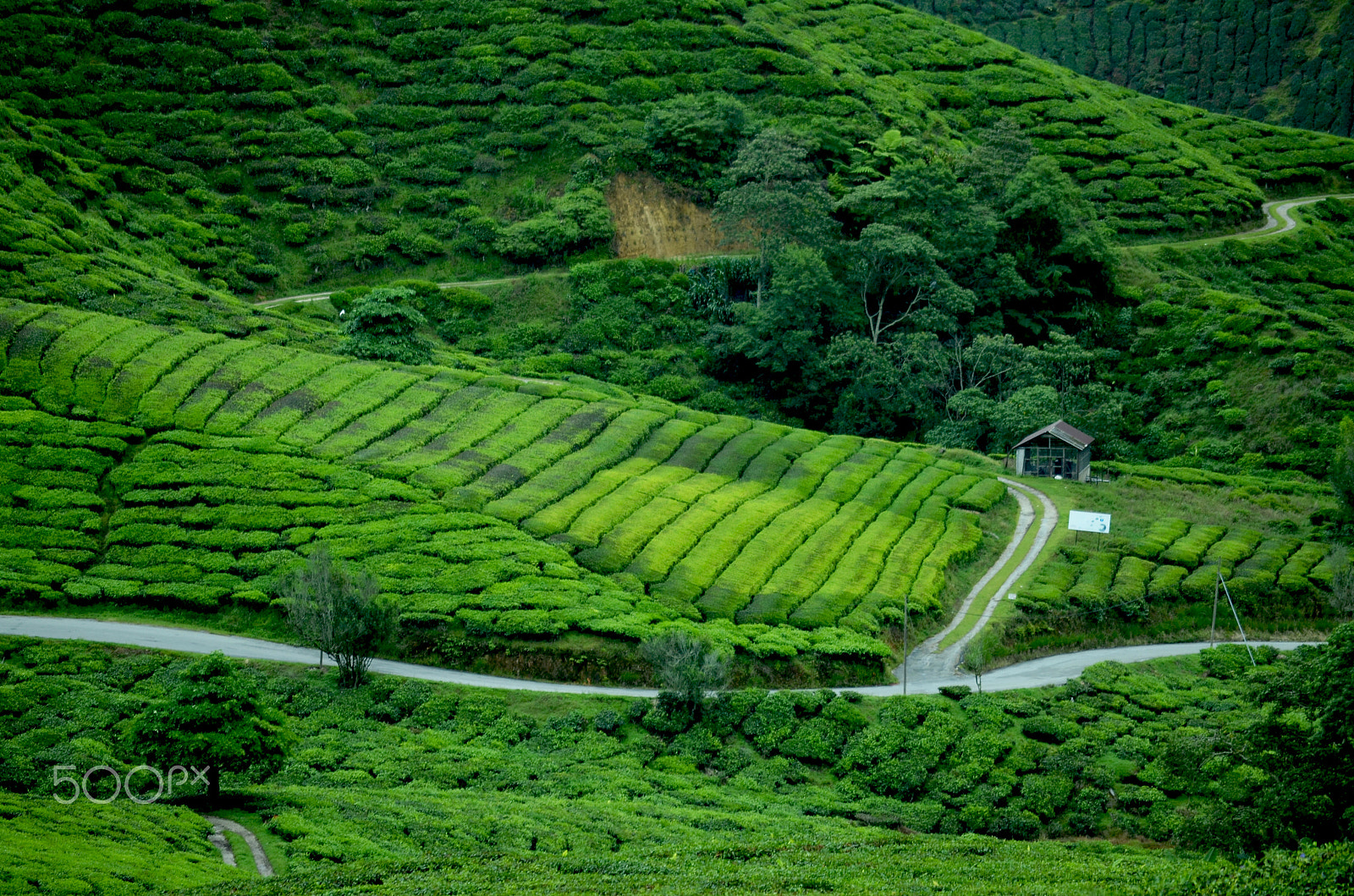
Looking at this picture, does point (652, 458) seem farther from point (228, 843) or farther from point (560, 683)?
point (228, 843)

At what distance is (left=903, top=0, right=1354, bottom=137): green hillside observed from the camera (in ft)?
493

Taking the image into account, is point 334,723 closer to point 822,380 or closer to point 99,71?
point 822,380

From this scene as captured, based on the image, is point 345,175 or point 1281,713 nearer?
point 1281,713

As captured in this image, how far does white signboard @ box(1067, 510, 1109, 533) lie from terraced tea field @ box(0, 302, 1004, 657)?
216 inches

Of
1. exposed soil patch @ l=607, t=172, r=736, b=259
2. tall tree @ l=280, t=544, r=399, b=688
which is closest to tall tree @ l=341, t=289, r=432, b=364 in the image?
exposed soil patch @ l=607, t=172, r=736, b=259

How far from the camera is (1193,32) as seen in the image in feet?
529

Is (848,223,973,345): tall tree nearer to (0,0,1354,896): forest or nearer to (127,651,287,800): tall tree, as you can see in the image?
(0,0,1354,896): forest

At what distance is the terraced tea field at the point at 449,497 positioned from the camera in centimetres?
5203

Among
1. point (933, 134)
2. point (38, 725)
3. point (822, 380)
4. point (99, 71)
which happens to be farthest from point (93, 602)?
point (933, 134)

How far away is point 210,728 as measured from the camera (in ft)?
113

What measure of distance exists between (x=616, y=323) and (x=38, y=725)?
53.7m

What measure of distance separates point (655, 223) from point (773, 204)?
13.8 metres

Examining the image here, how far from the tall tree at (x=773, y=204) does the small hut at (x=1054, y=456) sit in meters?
23.6

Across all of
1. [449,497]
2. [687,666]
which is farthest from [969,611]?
[449,497]
